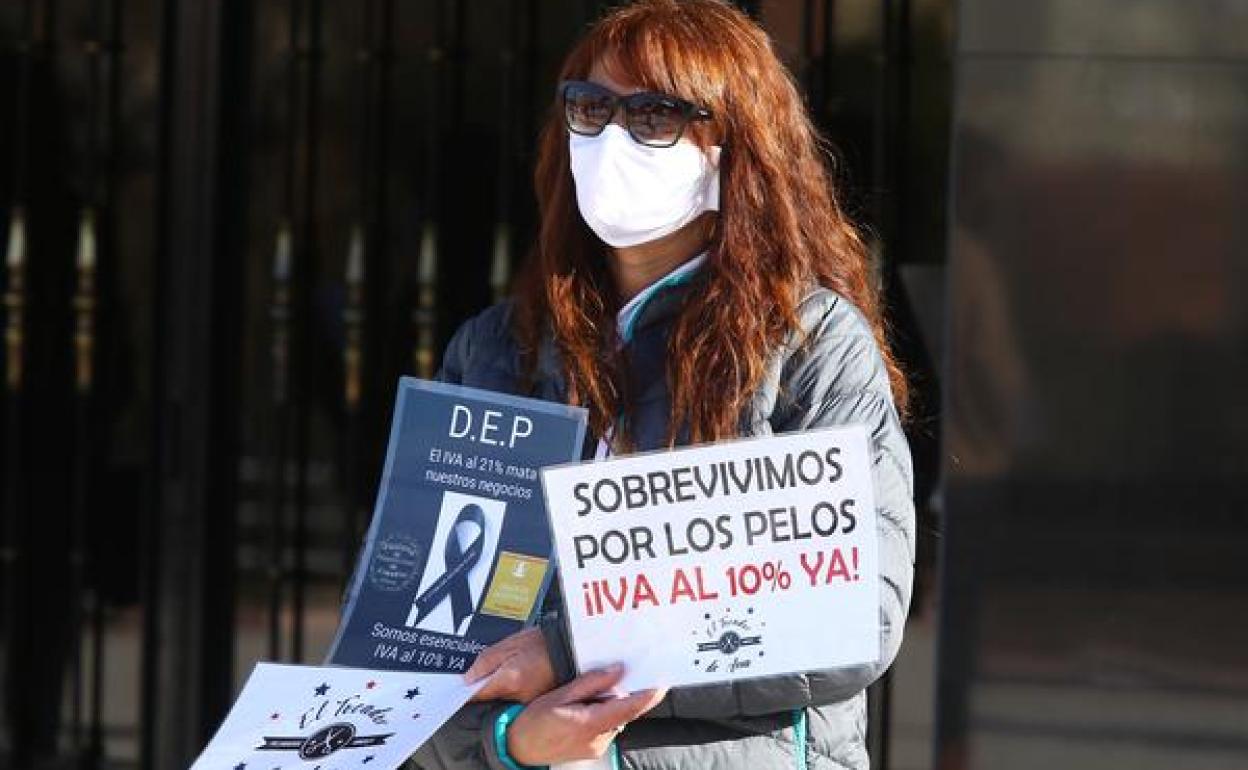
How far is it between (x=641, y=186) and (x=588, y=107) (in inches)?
4.6

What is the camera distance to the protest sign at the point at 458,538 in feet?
7.87

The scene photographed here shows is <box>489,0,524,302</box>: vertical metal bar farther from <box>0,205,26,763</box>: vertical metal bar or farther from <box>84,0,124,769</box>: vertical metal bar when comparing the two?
<box>0,205,26,763</box>: vertical metal bar

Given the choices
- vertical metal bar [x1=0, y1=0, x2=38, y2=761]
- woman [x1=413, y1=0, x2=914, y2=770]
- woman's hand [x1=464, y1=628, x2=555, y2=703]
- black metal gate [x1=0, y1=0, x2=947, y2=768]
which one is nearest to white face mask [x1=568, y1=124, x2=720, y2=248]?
woman [x1=413, y1=0, x2=914, y2=770]

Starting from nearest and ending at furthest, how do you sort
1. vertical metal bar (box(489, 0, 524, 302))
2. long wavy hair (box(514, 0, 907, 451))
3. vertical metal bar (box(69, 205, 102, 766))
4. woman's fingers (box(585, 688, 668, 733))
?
1. woman's fingers (box(585, 688, 668, 733))
2. long wavy hair (box(514, 0, 907, 451))
3. vertical metal bar (box(489, 0, 524, 302))
4. vertical metal bar (box(69, 205, 102, 766))

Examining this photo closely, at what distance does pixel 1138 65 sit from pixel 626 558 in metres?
2.20

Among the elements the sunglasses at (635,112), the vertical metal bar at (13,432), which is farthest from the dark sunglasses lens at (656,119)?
the vertical metal bar at (13,432)

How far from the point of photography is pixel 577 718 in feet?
7.42

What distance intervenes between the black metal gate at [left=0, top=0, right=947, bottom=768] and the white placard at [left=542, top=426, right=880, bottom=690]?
2.97 meters

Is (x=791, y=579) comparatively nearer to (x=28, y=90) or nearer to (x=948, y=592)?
(x=948, y=592)

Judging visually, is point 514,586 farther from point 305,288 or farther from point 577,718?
point 305,288

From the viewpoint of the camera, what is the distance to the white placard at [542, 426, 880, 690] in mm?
2262

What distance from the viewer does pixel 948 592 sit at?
4.21 metres

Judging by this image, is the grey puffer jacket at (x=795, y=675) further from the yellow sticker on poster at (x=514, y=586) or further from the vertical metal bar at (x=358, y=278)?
the vertical metal bar at (x=358, y=278)

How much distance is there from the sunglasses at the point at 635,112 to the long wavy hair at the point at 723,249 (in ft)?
0.05
